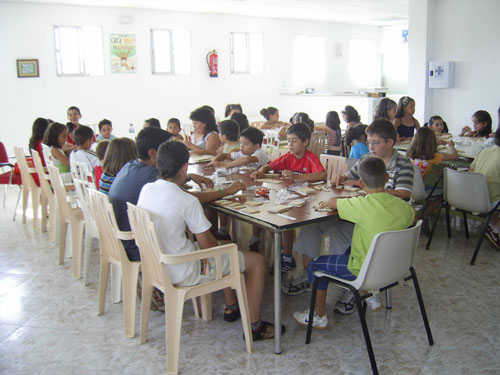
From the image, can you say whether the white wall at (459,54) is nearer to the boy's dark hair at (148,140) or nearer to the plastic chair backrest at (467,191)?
the plastic chair backrest at (467,191)

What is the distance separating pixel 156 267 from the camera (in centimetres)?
230

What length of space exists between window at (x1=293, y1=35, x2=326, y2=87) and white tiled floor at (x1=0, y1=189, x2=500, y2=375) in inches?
345

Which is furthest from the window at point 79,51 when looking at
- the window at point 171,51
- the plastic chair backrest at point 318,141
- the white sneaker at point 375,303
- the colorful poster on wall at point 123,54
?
the white sneaker at point 375,303

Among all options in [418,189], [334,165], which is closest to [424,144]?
[418,189]

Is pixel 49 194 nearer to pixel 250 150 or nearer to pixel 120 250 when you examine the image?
pixel 250 150

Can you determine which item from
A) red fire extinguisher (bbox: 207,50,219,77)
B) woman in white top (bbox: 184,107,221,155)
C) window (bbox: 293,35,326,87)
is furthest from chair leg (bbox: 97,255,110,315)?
window (bbox: 293,35,326,87)

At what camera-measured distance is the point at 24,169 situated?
15.7 ft

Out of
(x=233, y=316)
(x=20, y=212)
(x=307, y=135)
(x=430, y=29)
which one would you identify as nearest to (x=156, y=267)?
(x=233, y=316)

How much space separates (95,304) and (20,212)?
9.73 ft

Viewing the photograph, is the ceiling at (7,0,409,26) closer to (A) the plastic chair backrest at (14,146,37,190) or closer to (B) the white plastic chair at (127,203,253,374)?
(A) the plastic chair backrest at (14,146,37,190)

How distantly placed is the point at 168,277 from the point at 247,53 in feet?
29.9

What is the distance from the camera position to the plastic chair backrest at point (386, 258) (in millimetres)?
2092

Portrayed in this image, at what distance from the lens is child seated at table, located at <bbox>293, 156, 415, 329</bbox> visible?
88.0 inches

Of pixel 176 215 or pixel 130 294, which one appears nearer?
pixel 176 215
